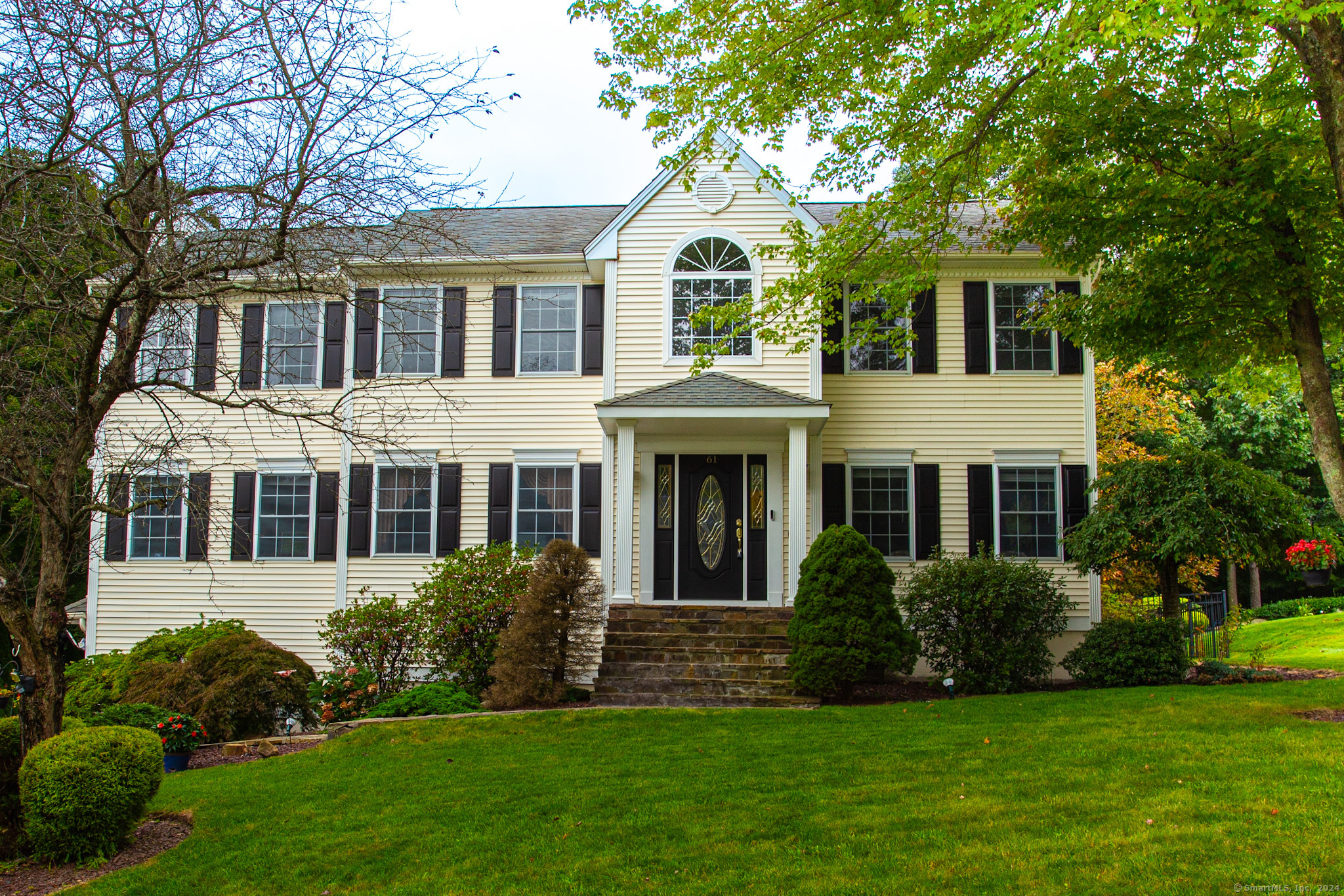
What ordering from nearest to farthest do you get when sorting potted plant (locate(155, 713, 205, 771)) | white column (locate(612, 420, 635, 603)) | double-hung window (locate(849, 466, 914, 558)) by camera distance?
potted plant (locate(155, 713, 205, 771)), white column (locate(612, 420, 635, 603)), double-hung window (locate(849, 466, 914, 558))

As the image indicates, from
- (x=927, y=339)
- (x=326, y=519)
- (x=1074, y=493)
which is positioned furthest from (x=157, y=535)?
(x=1074, y=493)

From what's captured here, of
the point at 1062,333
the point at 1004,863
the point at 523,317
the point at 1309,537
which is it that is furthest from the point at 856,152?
the point at 1004,863

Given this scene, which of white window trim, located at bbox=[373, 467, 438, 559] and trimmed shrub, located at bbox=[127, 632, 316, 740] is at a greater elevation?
white window trim, located at bbox=[373, 467, 438, 559]

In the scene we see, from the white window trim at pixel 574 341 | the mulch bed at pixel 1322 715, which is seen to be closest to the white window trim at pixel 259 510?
the white window trim at pixel 574 341

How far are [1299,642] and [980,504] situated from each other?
30.6 ft

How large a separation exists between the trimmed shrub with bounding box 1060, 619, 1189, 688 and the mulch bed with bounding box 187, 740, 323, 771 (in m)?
8.88

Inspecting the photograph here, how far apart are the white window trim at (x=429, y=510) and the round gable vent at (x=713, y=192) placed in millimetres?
5475

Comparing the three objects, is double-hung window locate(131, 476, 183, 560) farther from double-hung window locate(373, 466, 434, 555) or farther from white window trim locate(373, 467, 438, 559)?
double-hung window locate(373, 466, 434, 555)

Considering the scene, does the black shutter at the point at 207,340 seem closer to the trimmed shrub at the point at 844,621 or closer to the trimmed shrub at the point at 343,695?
the trimmed shrub at the point at 343,695

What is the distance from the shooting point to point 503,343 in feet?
43.3

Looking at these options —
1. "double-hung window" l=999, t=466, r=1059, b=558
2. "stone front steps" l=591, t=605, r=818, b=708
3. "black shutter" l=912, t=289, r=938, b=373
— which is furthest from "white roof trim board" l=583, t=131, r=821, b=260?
"stone front steps" l=591, t=605, r=818, b=708

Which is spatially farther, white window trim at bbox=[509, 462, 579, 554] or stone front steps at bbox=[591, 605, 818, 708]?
white window trim at bbox=[509, 462, 579, 554]

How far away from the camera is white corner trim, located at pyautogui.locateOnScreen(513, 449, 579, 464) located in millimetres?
12930

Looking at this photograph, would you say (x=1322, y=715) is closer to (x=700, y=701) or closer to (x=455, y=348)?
(x=700, y=701)
